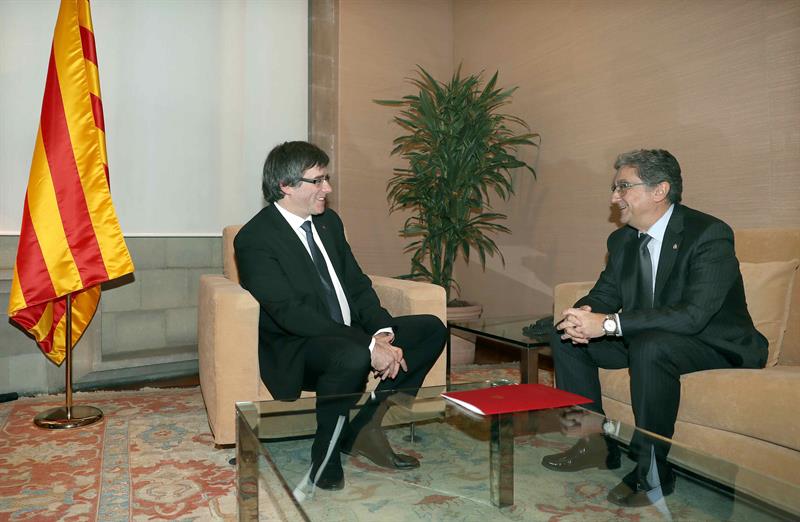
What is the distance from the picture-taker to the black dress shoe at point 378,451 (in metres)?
1.37

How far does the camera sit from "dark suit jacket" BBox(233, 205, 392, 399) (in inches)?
80.4

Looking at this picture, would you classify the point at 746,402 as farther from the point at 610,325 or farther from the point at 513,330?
the point at 513,330

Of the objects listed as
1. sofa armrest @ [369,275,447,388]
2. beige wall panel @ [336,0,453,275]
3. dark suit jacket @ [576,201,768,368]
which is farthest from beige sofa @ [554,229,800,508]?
beige wall panel @ [336,0,453,275]

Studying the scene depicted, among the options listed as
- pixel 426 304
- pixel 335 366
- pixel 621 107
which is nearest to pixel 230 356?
pixel 335 366

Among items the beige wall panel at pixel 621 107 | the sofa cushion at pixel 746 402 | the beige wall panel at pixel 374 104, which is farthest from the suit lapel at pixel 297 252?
the beige wall panel at pixel 374 104

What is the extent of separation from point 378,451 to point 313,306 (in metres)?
0.85

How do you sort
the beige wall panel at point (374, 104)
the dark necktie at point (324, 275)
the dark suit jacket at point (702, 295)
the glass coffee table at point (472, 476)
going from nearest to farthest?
1. the glass coffee table at point (472, 476)
2. the dark suit jacket at point (702, 295)
3. the dark necktie at point (324, 275)
4. the beige wall panel at point (374, 104)

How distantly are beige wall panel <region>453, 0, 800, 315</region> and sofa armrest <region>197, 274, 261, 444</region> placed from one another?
2.13 metres

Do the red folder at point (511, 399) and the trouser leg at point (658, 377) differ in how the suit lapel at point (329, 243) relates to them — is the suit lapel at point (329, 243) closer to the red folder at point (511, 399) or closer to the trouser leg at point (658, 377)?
the red folder at point (511, 399)

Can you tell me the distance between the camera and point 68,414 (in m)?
2.59

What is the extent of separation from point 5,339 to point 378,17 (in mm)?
2985

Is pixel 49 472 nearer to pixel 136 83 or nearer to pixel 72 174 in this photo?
pixel 72 174

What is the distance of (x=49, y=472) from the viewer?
2.02 m

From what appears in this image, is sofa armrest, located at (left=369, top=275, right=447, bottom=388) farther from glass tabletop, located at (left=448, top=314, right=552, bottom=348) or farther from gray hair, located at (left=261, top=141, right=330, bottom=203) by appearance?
gray hair, located at (left=261, top=141, right=330, bottom=203)
